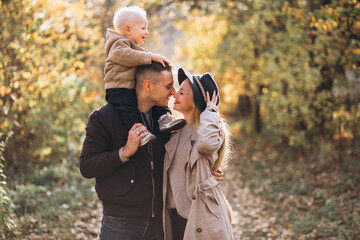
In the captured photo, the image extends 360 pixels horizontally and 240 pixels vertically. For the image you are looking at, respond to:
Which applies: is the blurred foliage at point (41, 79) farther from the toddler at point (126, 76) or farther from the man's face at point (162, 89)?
the man's face at point (162, 89)

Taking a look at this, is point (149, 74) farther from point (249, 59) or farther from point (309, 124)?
point (249, 59)

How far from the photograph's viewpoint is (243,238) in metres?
6.16

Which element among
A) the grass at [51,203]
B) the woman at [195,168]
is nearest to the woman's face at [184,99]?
the woman at [195,168]

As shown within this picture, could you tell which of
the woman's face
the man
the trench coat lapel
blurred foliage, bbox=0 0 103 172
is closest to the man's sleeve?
the man

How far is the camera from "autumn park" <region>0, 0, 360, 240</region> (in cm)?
597

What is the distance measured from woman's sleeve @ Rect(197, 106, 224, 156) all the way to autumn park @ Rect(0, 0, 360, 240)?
24.4 inches

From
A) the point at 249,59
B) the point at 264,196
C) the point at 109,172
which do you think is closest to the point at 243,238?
the point at 264,196

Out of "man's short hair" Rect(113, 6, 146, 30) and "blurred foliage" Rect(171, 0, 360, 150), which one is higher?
"man's short hair" Rect(113, 6, 146, 30)

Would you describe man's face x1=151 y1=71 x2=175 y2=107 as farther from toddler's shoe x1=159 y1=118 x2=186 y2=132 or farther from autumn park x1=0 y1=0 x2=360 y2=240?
autumn park x1=0 y1=0 x2=360 y2=240

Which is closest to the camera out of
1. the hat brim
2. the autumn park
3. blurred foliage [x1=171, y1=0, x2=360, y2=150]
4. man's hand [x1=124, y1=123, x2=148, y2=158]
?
man's hand [x1=124, y1=123, x2=148, y2=158]

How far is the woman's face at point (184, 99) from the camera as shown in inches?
125

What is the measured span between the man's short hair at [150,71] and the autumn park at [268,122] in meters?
0.57

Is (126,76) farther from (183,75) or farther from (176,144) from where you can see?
(176,144)

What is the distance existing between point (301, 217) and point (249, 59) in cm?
821
